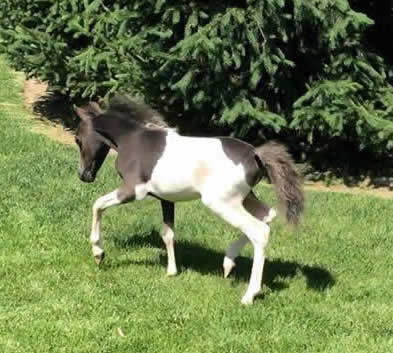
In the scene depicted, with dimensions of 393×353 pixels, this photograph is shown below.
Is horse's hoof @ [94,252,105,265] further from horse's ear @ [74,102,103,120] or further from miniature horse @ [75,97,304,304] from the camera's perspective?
horse's ear @ [74,102,103,120]

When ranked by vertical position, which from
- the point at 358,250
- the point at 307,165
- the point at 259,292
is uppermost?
the point at 259,292

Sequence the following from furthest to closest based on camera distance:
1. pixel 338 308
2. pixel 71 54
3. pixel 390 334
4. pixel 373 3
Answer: pixel 71 54 < pixel 373 3 < pixel 338 308 < pixel 390 334

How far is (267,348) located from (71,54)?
789 cm

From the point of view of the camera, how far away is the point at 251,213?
608cm

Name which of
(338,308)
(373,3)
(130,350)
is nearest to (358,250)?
(338,308)

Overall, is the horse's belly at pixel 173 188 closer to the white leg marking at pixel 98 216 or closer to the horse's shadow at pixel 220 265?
the white leg marking at pixel 98 216

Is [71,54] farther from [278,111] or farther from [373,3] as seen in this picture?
[373,3]

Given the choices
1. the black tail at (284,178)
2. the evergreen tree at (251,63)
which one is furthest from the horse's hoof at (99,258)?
the evergreen tree at (251,63)

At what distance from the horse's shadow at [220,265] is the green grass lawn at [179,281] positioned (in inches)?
0.7

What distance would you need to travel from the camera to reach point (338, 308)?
5828 mm

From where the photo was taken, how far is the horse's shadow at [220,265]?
20.9ft

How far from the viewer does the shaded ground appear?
10282 mm

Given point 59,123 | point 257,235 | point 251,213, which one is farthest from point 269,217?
point 59,123

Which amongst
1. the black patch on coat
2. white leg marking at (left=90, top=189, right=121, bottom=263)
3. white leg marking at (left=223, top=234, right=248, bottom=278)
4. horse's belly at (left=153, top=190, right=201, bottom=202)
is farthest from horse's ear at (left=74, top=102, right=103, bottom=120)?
white leg marking at (left=223, top=234, right=248, bottom=278)
